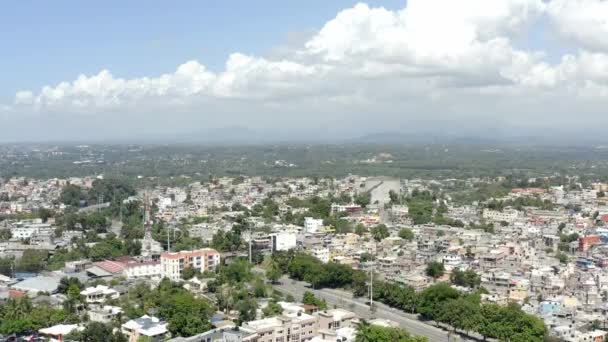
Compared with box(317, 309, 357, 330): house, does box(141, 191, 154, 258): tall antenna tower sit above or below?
below

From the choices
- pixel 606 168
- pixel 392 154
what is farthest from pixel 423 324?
pixel 392 154

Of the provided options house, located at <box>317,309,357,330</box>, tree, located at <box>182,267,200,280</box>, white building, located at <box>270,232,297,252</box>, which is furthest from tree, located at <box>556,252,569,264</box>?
tree, located at <box>182,267,200,280</box>

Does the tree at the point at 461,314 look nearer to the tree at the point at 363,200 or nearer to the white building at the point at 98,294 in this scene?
the white building at the point at 98,294

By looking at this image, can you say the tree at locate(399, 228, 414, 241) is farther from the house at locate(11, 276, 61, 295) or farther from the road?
the house at locate(11, 276, 61, 295)

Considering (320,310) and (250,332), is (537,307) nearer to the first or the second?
(320,310)

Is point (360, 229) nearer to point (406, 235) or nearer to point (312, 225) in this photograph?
point (406, 235)
